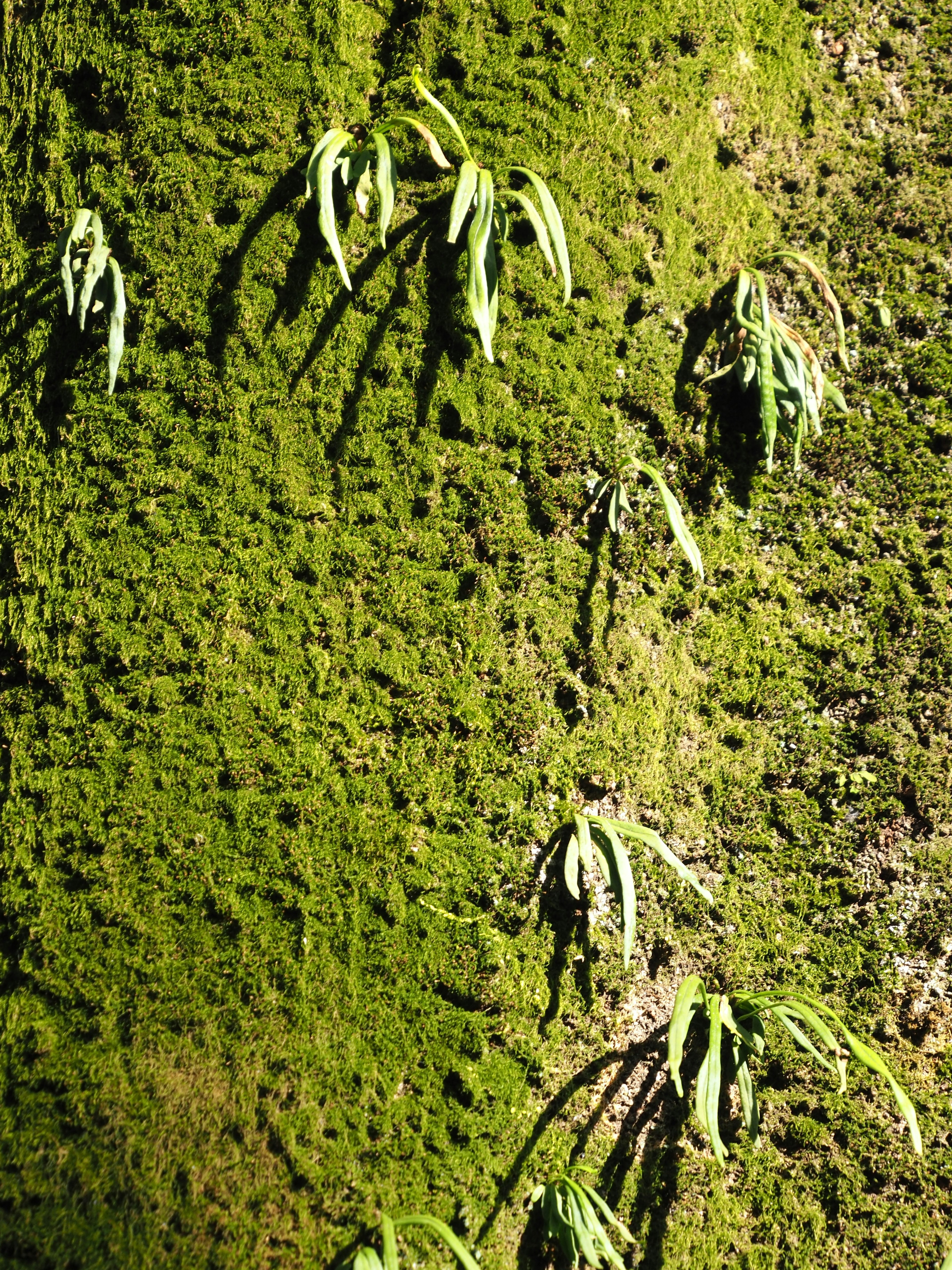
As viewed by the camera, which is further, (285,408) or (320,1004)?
(285,408)

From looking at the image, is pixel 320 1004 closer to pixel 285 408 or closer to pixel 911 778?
pixel 285 408

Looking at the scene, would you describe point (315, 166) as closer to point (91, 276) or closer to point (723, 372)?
point (91, 276)

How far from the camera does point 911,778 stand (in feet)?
5.98

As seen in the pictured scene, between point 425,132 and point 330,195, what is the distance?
11.6 inches

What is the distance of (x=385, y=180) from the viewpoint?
147 cm

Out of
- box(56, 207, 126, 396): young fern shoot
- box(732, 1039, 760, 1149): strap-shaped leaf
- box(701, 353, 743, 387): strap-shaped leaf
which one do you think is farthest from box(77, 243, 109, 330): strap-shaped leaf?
box(732, 1039, 760, 1149): strap-shaped leaf

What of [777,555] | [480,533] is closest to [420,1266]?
[480,533]

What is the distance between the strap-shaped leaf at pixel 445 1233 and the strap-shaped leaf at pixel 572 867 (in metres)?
0.55

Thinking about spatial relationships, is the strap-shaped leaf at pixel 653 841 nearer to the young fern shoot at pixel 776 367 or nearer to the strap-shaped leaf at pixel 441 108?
the young fern shoot at pixel 776 367

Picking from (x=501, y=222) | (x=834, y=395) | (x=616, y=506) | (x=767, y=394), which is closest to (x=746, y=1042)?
(x=616, y=506)

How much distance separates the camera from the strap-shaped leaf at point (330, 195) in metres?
1.42

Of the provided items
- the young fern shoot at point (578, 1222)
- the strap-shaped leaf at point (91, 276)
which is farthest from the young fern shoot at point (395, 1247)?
the strap-shaped leaf at point (91, 276)

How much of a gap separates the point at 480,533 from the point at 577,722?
0.42m

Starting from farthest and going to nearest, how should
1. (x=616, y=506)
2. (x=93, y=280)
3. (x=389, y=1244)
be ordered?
(x=616, y=506) → (x=93, y=280) → (x=389, y=1244)
